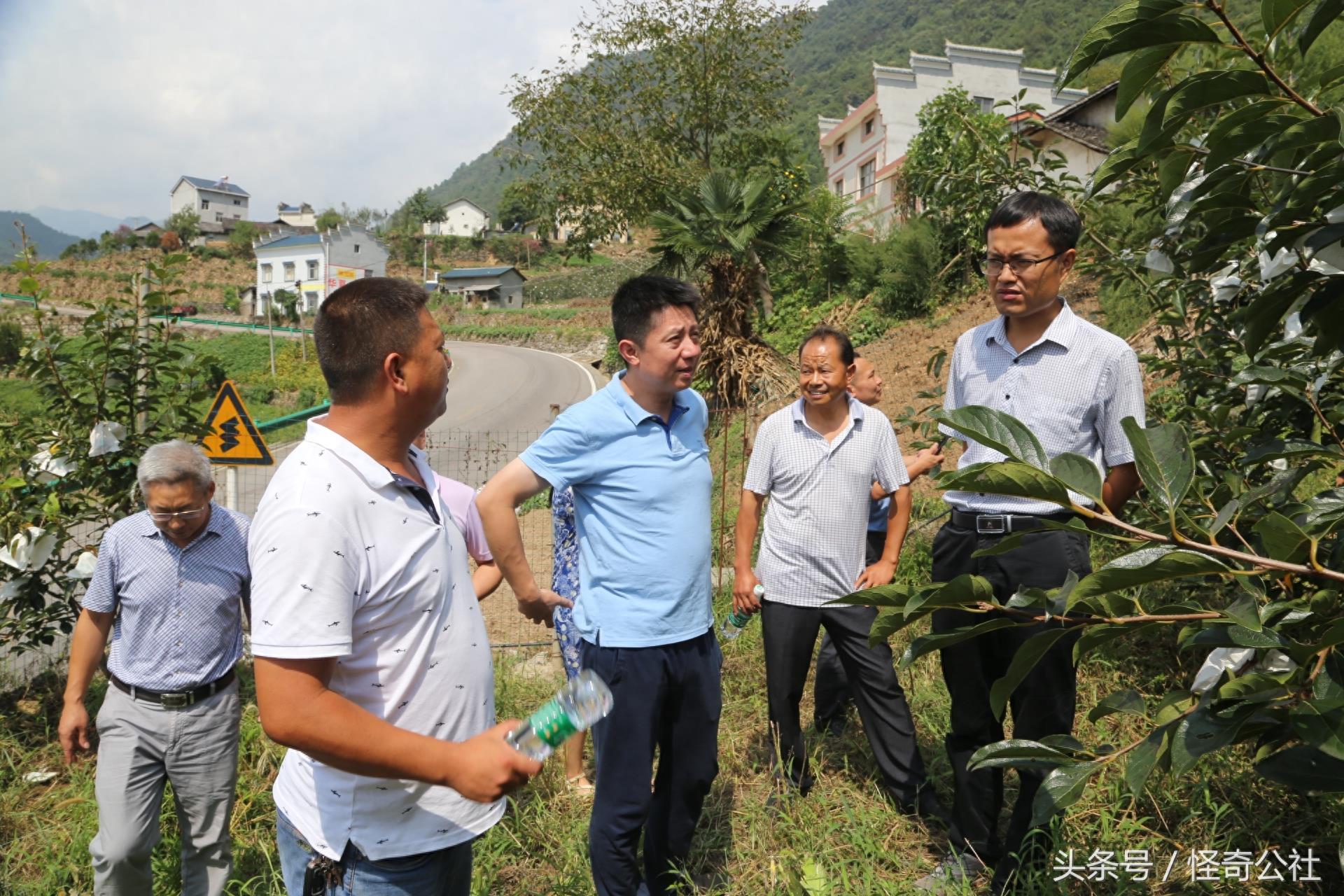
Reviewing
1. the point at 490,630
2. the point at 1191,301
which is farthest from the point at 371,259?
the point at 1191,301

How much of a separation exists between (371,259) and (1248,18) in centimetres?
5798

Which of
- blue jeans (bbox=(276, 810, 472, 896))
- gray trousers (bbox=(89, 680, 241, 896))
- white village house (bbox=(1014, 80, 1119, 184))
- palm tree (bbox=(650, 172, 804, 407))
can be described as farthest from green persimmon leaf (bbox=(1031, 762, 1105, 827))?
white village house (bbox=(1014, 80, 1119, 184))

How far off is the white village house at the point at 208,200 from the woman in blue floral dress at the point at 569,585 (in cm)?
8547

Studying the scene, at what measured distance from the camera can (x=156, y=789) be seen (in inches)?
110

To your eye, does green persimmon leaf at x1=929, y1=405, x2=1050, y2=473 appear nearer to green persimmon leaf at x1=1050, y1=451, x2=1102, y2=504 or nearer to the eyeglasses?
green persimmon leaf at x1=1050, y1=451, x2=1102, y2=504

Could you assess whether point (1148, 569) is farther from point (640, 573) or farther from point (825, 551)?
point (825, 551)

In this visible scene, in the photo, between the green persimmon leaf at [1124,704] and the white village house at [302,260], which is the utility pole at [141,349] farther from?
the white village house at [302,260]

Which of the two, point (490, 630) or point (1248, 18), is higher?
point (1248, 18)

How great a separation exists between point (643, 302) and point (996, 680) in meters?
1.46

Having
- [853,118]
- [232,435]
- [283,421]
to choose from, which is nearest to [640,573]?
[232,435]

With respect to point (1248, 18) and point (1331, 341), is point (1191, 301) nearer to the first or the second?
point (1248, 18)

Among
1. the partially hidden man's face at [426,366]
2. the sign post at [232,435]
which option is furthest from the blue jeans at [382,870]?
the sign post at [232,435]

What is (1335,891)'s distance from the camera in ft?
7.92

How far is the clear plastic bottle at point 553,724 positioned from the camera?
1462 mm
